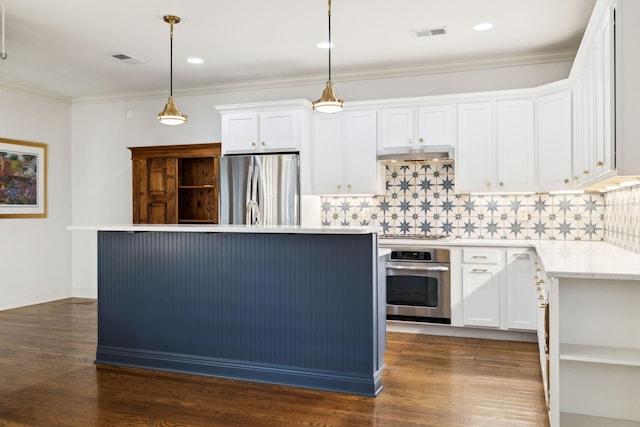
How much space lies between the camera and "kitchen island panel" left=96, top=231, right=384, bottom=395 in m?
3.37

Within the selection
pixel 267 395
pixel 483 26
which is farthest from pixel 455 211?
pixel 267 395

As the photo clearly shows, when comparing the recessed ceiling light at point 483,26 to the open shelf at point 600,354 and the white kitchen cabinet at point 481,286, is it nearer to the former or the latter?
the white kitchen cabinet at point 481,286

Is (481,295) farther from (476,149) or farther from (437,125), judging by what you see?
(437,125)

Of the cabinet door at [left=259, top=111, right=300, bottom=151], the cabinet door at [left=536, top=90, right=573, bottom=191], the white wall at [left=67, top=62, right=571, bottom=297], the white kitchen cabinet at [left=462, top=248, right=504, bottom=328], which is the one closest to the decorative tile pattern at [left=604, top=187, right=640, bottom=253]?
the cabinet door at [left=536, top=90, right=573, bottom=191]

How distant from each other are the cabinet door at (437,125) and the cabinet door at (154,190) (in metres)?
3.01

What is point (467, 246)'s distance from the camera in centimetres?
476

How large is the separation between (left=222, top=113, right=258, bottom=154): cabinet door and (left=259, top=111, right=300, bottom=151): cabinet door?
0.31 feet

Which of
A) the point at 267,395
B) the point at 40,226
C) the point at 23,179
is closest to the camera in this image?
the point at 267,395

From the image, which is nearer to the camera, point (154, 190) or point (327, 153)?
point (327, 153)

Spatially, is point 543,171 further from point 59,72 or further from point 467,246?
point 59,72

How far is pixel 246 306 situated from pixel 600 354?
2.17 meters

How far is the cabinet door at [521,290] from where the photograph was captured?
14.9 feet

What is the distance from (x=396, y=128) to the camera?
525cm

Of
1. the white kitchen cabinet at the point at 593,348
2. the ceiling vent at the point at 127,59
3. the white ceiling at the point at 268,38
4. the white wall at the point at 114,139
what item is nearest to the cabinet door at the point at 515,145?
the white ceiling at the point at 268,38
